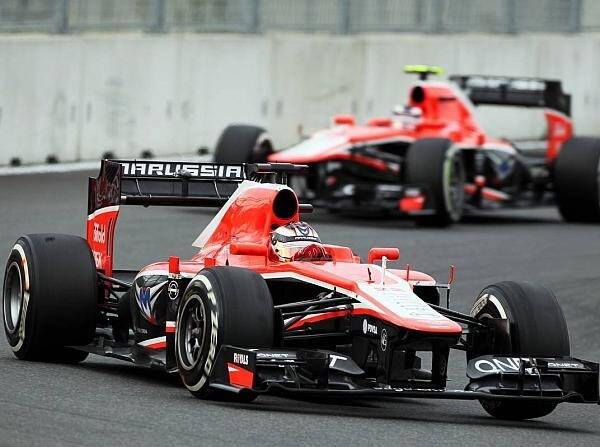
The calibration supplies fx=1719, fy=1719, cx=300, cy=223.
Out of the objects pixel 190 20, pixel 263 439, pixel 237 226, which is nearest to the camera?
pixel 263 439

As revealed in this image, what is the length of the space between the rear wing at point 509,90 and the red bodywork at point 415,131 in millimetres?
338

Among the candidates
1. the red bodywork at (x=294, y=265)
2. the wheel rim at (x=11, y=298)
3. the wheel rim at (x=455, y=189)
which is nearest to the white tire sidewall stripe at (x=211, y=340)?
the red bodywork at (x=294, y=265)

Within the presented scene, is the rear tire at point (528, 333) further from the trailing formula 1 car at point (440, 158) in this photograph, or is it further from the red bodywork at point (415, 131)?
the red bodywork at point (415, 131)

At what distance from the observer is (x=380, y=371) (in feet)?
31.4

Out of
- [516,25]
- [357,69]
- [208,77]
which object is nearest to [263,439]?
[208,77]

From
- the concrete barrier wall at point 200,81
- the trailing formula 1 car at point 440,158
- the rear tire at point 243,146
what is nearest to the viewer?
the trailing formula 1 car at point 440,158

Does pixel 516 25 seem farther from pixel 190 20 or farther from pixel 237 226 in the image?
pixel 237 226

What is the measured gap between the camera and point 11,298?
11.6m

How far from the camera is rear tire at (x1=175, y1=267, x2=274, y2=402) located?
945 centimetres

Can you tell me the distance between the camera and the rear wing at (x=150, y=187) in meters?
11.9

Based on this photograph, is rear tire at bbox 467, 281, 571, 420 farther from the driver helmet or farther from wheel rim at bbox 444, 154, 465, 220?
wheel rim at bbox 444, 154, 465, 220

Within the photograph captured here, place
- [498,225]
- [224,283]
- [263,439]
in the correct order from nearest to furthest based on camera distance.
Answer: [263,439] < [224,283] < [498,225]

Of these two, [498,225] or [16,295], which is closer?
[16,295]

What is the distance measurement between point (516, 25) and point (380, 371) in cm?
2197
